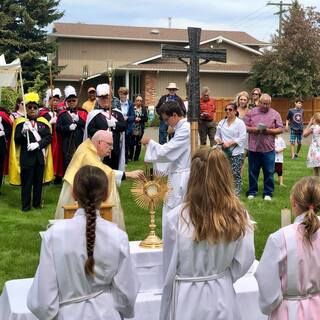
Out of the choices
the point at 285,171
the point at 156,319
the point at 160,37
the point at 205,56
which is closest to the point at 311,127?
the point at 285,171

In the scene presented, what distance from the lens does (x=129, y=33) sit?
42688mm

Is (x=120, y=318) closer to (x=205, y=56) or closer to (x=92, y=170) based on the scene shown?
(x=92, y=170)

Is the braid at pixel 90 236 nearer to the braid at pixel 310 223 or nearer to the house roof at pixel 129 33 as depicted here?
the braid at pixel 310 223

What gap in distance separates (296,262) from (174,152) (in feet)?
10.8

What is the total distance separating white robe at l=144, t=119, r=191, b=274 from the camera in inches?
262

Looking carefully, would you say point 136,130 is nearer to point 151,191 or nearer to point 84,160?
point 151,191

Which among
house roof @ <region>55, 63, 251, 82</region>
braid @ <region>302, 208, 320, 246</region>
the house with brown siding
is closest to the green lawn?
braid @ <region>302, 208, 320, 246</region>

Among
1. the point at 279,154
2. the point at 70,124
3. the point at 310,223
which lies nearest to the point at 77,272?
the point at 310,223

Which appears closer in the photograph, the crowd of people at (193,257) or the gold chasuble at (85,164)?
the crowd of people at (193,257)

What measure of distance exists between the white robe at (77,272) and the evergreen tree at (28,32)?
105ft

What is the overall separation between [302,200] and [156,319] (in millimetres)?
2127

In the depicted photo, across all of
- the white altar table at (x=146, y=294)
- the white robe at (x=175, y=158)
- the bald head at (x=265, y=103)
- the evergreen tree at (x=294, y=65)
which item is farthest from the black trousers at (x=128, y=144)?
the evergreen tree at (x=294, y=65)

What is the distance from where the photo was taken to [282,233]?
3.59 metres

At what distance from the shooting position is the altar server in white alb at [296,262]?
3562 mm
